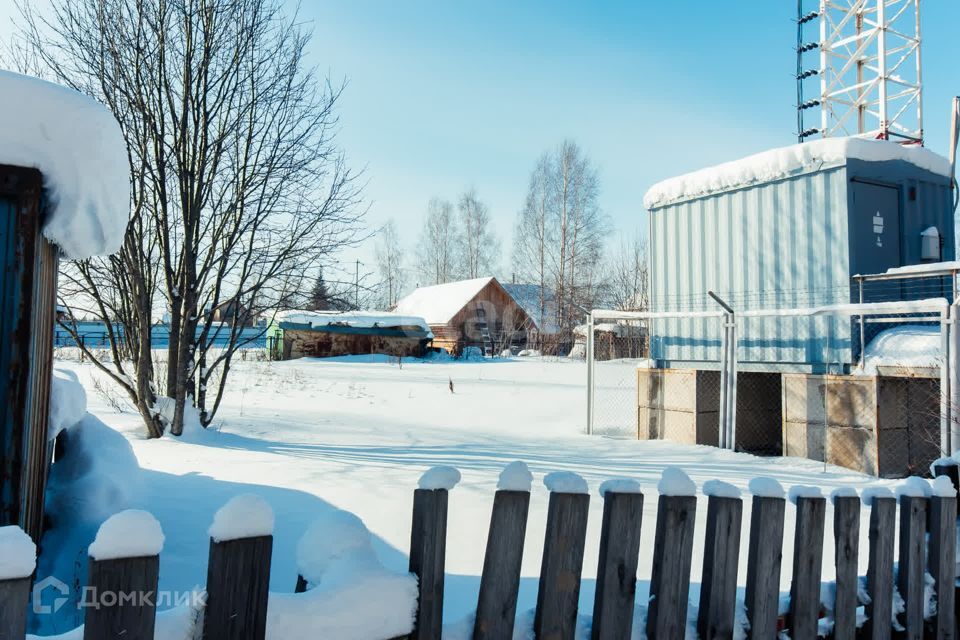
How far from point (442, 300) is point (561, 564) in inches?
1398

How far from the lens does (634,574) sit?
1.60 metres

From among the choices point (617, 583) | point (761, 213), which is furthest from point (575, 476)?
point (761, 213)

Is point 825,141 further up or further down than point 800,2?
further down

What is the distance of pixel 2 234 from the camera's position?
6.66ft

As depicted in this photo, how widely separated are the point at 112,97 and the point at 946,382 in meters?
9.93

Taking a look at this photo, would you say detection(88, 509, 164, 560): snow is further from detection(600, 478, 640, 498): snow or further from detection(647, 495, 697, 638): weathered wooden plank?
detection(647, 495, 697, 638): weathered wooden plank

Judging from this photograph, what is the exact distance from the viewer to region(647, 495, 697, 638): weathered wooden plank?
1.63m

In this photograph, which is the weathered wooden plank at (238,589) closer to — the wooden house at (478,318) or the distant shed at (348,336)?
the distant shed at (348,336)

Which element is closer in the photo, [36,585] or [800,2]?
[36,585]

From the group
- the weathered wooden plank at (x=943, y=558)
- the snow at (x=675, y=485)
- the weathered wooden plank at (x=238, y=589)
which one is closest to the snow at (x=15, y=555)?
the weathered wooden plank at (x=238, y=589)

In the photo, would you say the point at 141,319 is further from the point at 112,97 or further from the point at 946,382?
the point at 946,382

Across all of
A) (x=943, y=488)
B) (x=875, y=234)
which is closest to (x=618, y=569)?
(x=943, y=488)

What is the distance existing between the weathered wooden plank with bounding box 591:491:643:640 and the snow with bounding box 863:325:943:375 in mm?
6438

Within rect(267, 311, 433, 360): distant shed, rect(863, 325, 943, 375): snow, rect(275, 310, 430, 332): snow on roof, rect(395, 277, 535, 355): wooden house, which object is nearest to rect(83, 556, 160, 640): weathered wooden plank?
rect(863, 325, 943, 375): snow
